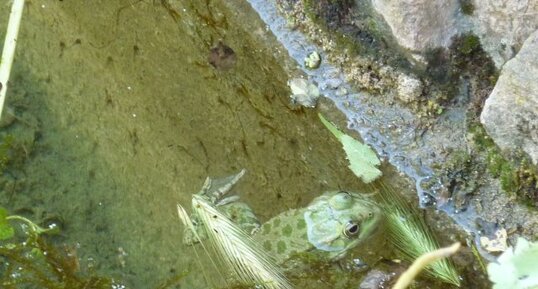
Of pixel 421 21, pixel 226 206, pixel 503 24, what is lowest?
pixel 226 206

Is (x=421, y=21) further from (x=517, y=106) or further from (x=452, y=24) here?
(x=517, y=106)

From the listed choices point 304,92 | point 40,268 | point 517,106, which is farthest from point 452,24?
point 40,268

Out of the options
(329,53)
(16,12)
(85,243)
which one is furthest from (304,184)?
(16,12)

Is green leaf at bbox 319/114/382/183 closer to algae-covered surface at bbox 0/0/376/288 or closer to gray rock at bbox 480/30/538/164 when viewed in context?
algae-covered surface at bbox 0/0/376/288

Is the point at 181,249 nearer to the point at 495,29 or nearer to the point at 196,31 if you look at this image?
the point at 196,31

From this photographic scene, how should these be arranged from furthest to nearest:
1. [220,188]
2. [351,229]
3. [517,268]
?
[220,188] < [351,229] < [517,268]

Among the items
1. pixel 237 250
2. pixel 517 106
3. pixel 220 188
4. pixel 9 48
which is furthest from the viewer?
pixel 220 188
